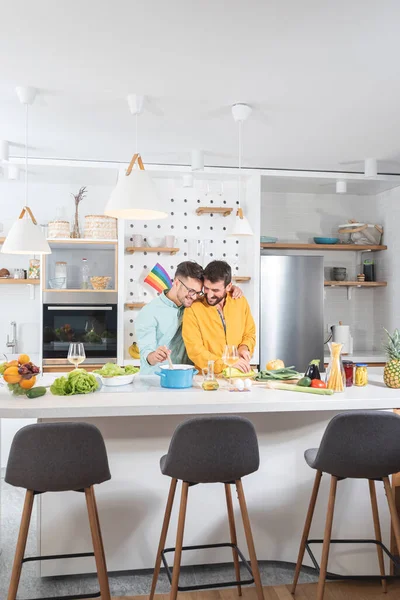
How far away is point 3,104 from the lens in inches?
147

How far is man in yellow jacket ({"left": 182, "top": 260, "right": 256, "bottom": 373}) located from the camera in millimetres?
3393

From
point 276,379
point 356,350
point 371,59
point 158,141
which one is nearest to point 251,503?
point 276,379

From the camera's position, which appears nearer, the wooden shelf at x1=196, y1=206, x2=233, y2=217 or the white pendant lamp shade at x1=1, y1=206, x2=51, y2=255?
the white pendant lamp shade at x1=1, y1=206, x2=51, y2=255

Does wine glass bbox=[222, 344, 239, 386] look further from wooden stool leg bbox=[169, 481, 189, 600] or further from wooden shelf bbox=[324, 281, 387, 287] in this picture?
wooden shelf bbox=[324, 281, 387, 287]

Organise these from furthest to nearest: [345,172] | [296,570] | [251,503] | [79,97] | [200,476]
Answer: [345,172] → [79,97] → [251,503] → [296,570] → [200,476]

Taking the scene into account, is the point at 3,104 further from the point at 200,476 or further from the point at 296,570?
the point at 296,570

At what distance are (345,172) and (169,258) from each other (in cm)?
189

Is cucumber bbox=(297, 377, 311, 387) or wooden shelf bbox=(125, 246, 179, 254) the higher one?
wooden shelf bbox=(125, 246, 179, 254)

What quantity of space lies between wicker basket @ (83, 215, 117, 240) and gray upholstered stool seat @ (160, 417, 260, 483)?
11.0ft

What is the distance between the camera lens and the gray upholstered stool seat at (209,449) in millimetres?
2209

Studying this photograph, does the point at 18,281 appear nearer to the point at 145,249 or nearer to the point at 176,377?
the point at 145,249

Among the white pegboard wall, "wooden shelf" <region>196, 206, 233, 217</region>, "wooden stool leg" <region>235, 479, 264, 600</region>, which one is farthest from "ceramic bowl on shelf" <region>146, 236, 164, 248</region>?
"wooden stool leg" <region>235, 479, 264, 600</region>

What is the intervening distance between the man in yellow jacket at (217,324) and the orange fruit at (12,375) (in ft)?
3.83

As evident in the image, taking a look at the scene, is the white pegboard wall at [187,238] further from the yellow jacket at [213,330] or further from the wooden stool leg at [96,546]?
the wooden stool leg at [96,546]
